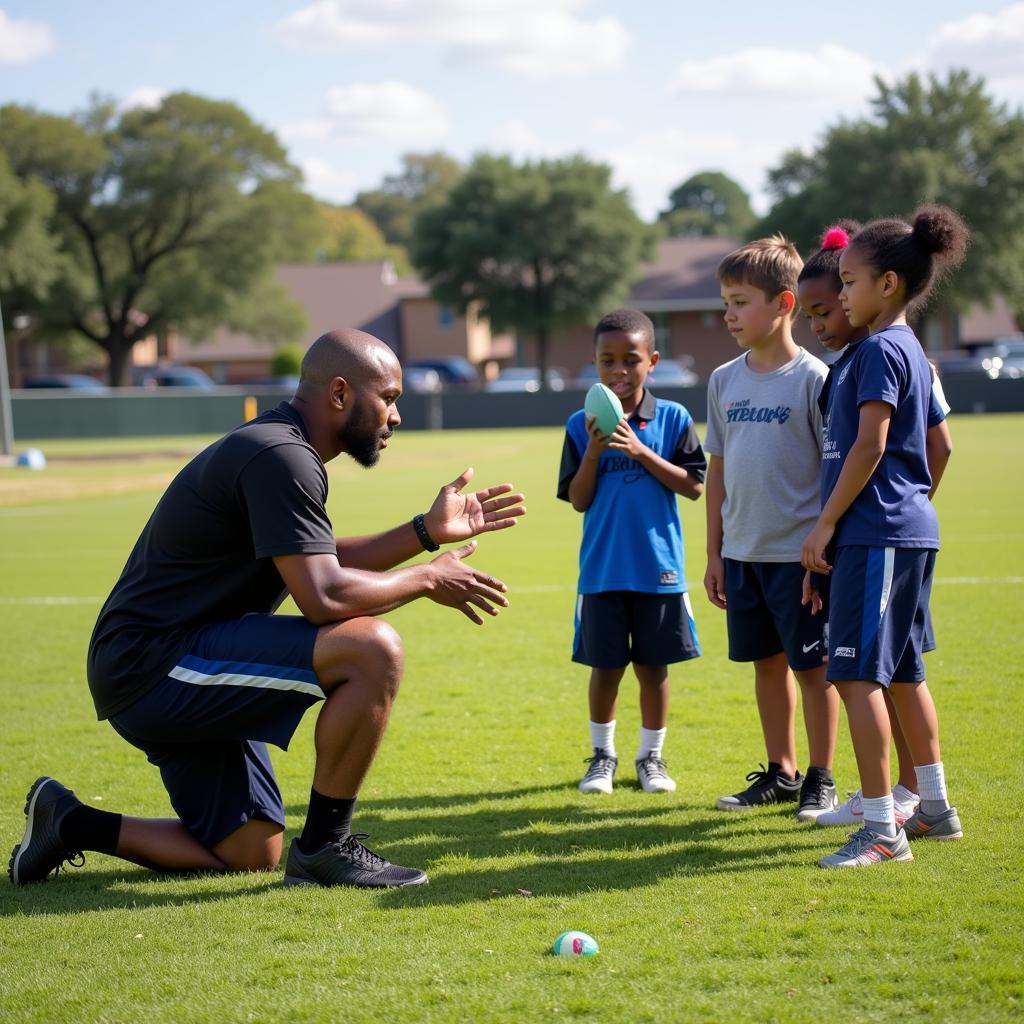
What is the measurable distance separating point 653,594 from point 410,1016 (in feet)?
9.06

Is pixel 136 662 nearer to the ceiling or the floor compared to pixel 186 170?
nearer to the floor

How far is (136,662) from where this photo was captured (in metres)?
4.34

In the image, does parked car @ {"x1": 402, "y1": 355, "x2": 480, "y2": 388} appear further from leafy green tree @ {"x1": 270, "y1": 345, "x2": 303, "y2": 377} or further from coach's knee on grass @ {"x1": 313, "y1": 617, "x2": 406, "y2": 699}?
coach's knee on grass @ {"x1": 313, "y1": 617, "x2": 406, "y2": 699}

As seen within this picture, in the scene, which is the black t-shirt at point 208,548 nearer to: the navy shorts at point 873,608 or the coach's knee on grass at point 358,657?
the coach's knee on grass at point 358,657

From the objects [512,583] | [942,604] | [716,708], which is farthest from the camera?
[512,583]

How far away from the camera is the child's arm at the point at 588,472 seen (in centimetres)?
552

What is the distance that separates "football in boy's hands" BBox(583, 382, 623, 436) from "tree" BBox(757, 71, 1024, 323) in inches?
2029

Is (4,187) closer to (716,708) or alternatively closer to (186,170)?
(186,170)

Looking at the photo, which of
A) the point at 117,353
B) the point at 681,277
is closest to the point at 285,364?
the point at 117,353

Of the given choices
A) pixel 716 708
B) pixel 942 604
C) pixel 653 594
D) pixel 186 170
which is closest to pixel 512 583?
pixel 942 604

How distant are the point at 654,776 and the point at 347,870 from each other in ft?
5.47

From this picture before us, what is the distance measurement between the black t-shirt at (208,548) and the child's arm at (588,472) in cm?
153

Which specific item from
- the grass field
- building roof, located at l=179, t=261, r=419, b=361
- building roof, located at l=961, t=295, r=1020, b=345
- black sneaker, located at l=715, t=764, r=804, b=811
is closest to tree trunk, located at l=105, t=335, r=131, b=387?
building roof, located at l=179, t=261, r=419, b=361

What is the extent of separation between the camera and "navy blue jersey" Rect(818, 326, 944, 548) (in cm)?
436
